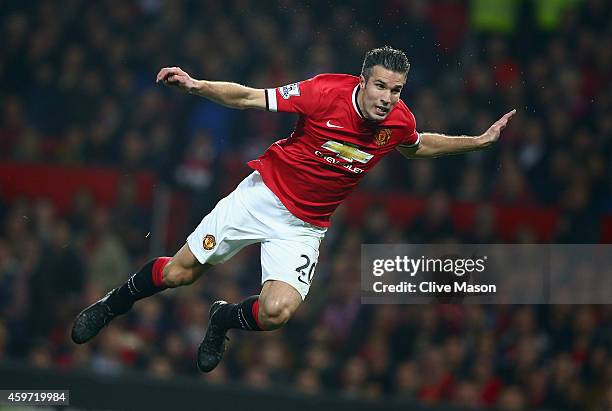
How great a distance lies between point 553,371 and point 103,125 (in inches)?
192

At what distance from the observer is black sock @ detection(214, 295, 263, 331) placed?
6.39 meters

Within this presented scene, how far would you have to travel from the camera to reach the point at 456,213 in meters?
10.2

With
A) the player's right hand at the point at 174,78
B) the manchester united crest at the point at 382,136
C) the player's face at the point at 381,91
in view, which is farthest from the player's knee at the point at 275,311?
the player's right hand at the point at 174,78

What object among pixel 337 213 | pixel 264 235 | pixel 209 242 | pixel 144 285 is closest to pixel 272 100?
pixel 264 235

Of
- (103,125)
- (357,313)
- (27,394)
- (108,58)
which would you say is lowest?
(27,394)

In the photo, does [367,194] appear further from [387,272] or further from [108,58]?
[108,58]

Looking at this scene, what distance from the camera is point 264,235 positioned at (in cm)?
637

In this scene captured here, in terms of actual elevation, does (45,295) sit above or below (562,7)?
below

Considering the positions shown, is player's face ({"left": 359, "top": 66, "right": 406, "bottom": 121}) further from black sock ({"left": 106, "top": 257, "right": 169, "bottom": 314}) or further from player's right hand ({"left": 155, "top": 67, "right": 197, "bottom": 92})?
black sock ({"left": 106, "top": 257, "right": 169, "bottom": 314})

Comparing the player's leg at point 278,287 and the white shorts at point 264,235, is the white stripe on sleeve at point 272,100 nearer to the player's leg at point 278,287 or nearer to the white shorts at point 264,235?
the white shorts at point 264,235

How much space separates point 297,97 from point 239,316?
131cm

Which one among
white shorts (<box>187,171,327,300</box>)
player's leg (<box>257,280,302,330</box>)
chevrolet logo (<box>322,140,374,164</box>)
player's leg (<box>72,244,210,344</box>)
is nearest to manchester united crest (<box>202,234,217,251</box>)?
white shorts (<box>187,171,327,300</box>)

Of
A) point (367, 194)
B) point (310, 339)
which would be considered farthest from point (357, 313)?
point (367, 194)

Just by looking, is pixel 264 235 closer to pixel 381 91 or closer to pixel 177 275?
pixel 177 275
